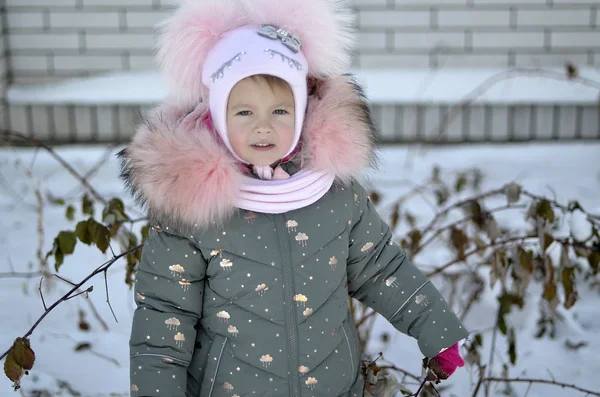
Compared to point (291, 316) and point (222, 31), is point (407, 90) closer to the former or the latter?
point (222, 31)

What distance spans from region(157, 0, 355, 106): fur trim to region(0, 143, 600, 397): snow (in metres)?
0.36

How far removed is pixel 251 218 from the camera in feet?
5.40

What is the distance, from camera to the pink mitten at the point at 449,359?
Result: 1.73 m

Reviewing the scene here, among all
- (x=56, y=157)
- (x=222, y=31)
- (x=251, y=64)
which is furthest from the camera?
(x=56, y=157)

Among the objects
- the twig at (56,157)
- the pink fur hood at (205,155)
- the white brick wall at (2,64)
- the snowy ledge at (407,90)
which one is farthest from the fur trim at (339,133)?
the white brick wall at (2,64)

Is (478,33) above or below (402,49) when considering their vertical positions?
above

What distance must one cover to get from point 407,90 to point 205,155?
388 centimetres

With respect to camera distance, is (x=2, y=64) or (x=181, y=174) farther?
(x=2, y=64)

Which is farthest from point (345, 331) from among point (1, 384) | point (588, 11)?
point (588, 11)

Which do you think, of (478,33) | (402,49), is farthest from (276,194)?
(478,33)

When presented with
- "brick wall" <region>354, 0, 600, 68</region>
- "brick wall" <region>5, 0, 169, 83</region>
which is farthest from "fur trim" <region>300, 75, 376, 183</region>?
"brick wall" <region>5, 0, 169, 83</region>

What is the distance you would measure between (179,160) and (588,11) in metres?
4.67

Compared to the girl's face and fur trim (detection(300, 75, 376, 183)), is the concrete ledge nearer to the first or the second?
fur trim (detection(300, 75, 376, 183))

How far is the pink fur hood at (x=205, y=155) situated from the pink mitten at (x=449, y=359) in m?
0.48
